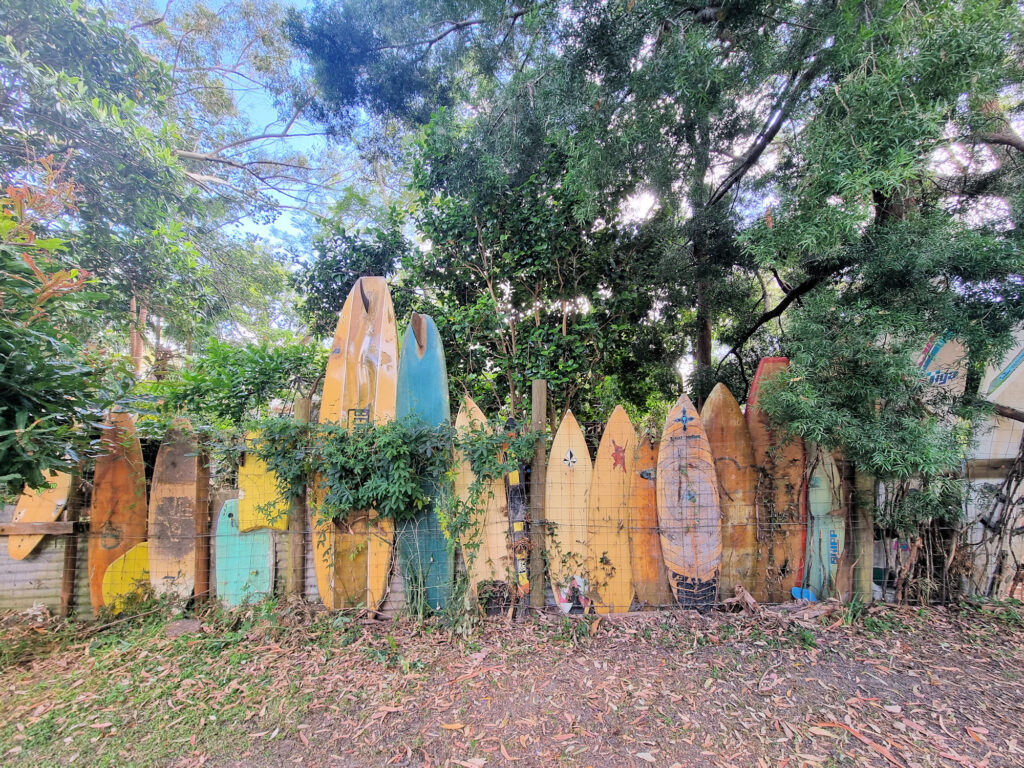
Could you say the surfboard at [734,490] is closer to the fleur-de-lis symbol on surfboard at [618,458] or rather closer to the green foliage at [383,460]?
the fleur-de-lis symbol on surfboard at [618,458]

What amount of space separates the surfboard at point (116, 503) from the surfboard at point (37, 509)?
0.13 meters

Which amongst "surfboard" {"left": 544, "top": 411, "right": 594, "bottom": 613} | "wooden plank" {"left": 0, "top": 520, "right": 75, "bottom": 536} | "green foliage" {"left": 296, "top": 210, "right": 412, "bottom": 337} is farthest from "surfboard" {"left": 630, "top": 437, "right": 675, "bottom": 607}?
"wooden plank" {"left": 0, "top": 520, "right": 75, "bottom": 536}

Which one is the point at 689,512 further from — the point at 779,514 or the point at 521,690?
the point at 521,690

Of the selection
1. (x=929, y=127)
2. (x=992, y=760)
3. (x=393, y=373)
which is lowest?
(x=992, y=760)

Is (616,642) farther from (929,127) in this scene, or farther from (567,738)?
(929,127)

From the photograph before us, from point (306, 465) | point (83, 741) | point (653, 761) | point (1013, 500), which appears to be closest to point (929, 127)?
point (1013, 500)

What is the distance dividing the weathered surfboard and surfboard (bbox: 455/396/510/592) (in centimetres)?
163

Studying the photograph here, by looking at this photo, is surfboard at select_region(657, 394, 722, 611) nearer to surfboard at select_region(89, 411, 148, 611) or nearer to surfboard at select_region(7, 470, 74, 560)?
surfboard at select_region(89, 411, 148, 611)

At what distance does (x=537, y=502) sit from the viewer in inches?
98.5

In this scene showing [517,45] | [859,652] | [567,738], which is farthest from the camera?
[517,45]

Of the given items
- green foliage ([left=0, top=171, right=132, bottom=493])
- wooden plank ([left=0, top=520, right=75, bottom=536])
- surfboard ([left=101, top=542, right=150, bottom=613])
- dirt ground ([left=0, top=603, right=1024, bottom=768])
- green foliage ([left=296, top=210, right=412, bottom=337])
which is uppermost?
green foliage ([left=296, top=210, right=412, bottom=337])

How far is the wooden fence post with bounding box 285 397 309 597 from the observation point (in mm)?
2463

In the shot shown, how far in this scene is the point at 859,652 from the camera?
211cm

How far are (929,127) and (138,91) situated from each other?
223 inches
